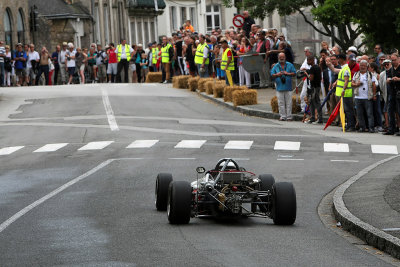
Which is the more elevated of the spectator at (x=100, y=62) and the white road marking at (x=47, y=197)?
the spectator at (x=100, y=62)

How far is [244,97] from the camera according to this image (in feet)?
119

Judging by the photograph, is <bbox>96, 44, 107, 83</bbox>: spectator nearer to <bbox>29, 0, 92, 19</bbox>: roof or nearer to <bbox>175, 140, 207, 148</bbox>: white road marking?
<bbox>29, 0, 92, 19</bbox>: roof

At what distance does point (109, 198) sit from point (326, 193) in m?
3.33

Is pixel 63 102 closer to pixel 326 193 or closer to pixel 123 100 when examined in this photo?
pixel 123 100

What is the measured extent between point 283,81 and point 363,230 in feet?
60.4

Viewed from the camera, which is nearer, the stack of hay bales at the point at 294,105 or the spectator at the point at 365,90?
the spectator at the point at 365,90

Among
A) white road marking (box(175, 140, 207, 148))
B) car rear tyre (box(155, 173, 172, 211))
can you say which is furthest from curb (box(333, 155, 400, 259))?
white road marking (box(175, 140, 207, 148))

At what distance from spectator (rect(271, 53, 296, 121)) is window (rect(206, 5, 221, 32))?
67.3 m

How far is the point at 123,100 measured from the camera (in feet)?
129

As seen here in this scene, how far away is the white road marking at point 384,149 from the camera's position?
23.3m

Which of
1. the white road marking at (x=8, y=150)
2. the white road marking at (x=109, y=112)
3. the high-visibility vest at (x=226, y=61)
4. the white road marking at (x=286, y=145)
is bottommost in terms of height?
the white road marking at (x=286, y=145)

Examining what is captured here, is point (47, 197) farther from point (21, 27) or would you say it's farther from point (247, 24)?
point (21, 27)

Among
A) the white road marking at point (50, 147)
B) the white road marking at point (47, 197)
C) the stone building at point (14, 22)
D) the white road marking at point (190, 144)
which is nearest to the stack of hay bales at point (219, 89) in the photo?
the white road marking at point (190, 144)

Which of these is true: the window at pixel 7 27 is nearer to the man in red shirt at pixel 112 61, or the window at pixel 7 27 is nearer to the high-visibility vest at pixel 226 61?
the man in red shirt at pixel 112 61
